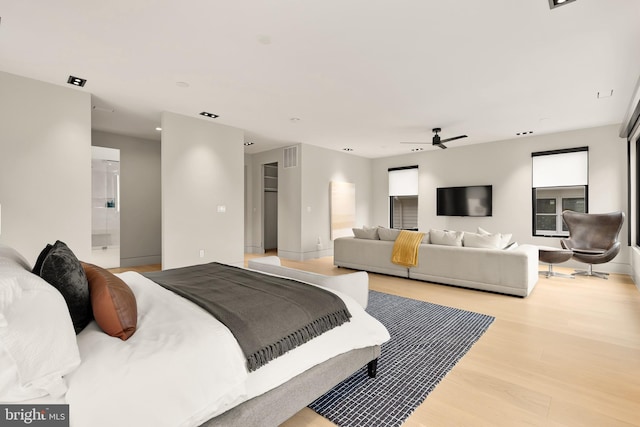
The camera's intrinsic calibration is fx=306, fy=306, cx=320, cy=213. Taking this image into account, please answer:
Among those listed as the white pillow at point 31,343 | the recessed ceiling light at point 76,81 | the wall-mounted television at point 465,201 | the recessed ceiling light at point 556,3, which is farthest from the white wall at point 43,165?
the wall-mounted television at point 465,201

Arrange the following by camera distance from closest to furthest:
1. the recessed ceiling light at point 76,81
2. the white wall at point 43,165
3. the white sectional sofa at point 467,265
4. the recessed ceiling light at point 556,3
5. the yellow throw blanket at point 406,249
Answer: the recessed ceiling light at point 556,3 → the white wall at point 43,165 → the recessed ceiling light at point 76,81 → the white sectional sofa at point 467,265 → the yellow throw blanket at point 406,249

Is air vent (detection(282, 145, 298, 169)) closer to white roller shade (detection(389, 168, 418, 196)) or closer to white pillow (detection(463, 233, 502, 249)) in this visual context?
white roller shade (detection(389, 168, 418, 196))

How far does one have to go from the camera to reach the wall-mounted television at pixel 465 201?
23.8 feet

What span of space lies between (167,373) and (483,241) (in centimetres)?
452

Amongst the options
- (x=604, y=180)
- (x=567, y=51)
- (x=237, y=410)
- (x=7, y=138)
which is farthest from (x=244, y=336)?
(x=604, y=180)

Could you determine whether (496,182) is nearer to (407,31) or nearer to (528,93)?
(528,93)

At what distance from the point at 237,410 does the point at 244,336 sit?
0.30m

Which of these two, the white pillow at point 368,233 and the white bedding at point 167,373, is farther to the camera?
the white pillow at point 368,233

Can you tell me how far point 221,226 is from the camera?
18.7 feet

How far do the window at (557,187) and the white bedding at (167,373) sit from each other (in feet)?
22.8

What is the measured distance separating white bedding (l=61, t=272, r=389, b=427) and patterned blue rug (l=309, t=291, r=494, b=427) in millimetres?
454

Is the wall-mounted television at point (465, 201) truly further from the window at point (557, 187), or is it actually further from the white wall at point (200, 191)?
the white wall at point (200, 191)

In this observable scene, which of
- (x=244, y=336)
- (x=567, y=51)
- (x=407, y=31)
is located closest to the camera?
(x=244, y=336)

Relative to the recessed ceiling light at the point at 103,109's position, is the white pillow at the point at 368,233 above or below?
below
